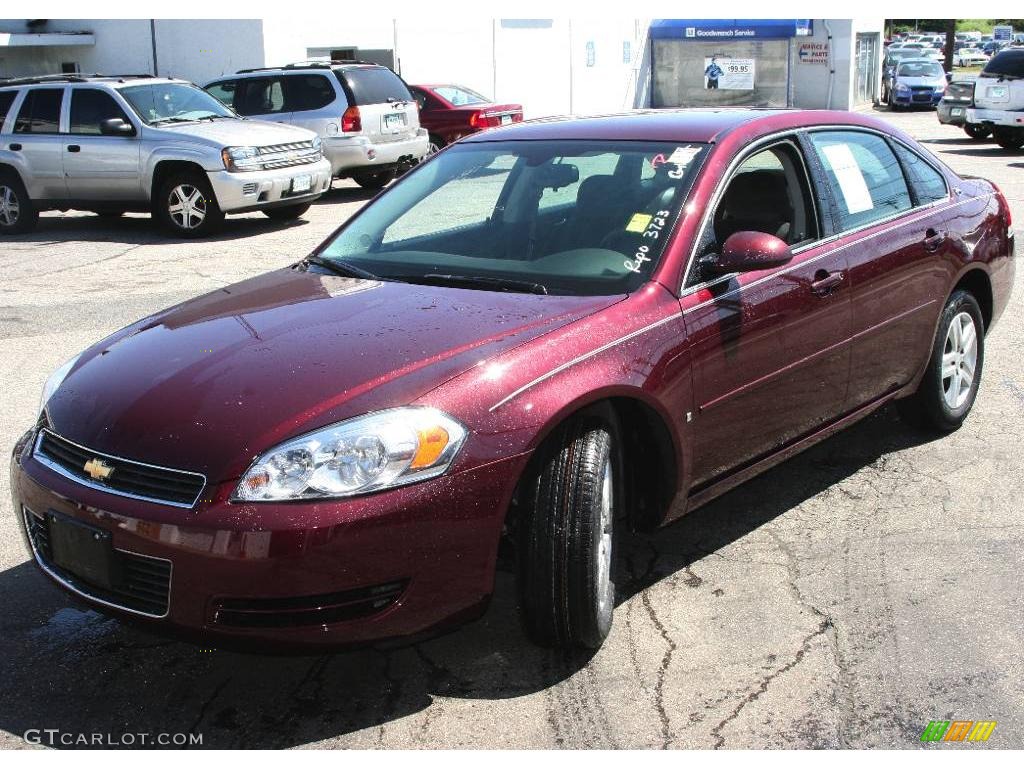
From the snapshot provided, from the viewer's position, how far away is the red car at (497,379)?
3227mm

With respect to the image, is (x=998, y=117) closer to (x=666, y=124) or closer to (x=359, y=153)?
(x=359, y=153)

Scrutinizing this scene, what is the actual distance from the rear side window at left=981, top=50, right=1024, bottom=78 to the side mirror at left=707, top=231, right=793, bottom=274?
803 inches

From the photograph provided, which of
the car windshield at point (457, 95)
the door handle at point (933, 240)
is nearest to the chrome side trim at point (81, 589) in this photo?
the door handle at point (933, 240)

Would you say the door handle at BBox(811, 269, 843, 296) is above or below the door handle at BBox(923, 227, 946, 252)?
below

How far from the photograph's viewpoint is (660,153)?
4520mm

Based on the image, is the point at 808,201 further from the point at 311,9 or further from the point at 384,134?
the point at 311,9

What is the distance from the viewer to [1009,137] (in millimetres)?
21938

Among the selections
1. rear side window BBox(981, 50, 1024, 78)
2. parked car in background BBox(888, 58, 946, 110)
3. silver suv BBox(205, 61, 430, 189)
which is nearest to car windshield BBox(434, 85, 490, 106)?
silver suv BBox(205, 61, 430, 189)

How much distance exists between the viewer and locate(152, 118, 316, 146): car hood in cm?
1352

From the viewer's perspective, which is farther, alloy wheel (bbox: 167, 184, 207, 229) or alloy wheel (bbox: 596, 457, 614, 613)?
alloy wheel (bbox: 167, 184, 207, 229)

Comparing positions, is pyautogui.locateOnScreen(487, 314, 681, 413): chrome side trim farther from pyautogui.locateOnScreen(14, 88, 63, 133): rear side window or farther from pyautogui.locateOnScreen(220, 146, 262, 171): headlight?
pyautogui.locateOnScreen(14, 88, 63, 133): rear side window

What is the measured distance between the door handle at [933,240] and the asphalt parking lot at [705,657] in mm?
975

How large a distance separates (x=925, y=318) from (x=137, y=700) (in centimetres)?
361
